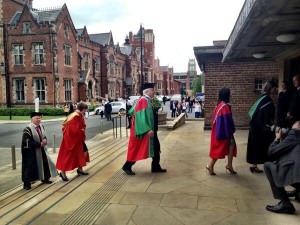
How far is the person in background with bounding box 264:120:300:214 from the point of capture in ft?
12.4

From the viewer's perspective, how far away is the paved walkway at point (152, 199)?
159 inches

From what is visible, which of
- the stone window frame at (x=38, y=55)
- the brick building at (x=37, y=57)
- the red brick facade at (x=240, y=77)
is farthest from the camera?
the stone window frame at (x=38, y=55)

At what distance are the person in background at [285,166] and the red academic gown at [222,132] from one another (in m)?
1.80

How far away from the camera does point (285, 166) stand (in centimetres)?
386

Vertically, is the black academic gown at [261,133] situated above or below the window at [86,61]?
below

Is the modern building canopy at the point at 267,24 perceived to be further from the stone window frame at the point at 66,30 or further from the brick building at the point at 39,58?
the stone window frame at the point at 66,30

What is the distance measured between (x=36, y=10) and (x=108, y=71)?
14814mm

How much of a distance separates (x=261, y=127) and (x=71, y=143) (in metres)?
3.99

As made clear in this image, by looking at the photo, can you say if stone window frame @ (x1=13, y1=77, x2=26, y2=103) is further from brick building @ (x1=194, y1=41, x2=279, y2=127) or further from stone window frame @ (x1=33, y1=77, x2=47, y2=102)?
brick building @ (x1=194, y1=41, x2=279, y2=127)

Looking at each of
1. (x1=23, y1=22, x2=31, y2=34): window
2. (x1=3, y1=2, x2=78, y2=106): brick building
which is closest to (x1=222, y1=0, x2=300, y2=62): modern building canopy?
(x1=3, y1=2, x2=78, y2=106): brick building

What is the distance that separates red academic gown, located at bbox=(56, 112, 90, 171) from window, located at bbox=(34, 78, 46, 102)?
94.5ft

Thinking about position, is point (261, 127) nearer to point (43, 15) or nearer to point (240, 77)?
point (240, 77)

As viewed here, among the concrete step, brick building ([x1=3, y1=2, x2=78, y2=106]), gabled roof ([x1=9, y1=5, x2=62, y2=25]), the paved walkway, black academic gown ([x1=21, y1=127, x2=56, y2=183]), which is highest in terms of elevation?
gabled roof ([x1=9, y1=5, x2=62, y2=25])

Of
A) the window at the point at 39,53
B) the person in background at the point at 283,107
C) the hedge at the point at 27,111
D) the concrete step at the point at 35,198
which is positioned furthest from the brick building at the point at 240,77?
the window at the point at 39,53
